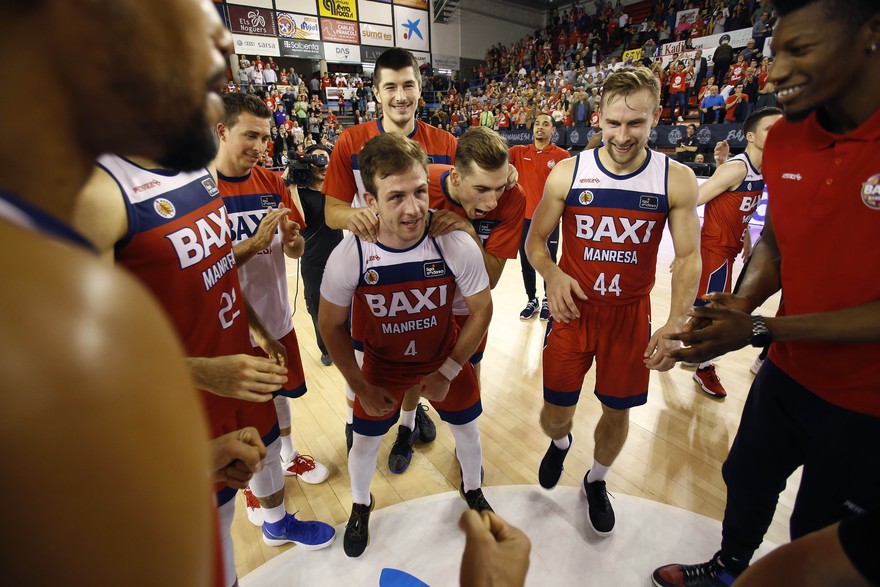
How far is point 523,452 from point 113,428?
2.80 meters

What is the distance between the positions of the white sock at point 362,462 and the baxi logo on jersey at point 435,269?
2.80 feet

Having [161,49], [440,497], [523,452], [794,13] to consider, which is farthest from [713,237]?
[161,49]

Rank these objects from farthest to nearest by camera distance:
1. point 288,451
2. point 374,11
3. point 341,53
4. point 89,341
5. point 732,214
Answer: point 374,11
point 341,53
point 732,214
point 288,451
point 89,341

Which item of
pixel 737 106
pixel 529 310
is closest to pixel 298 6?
pixel 737 106

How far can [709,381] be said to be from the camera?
11.1 feet

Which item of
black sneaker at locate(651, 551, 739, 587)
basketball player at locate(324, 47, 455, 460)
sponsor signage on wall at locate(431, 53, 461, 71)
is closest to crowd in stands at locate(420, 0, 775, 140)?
sponsor signage on wall at locate(431, 53, 461, 71)

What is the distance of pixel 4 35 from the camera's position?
0.41 m

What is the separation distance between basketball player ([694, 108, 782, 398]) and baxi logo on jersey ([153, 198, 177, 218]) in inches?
131

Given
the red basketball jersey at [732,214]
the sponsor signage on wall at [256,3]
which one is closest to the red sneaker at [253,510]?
the red basketball jersey at [732,214]

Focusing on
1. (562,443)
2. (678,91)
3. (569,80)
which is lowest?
(562,443)

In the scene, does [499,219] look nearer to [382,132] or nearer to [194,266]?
[382,132]

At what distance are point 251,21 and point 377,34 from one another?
620 cm

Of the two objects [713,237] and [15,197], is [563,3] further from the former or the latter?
[15,197]

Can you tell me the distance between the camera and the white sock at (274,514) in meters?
2.14
